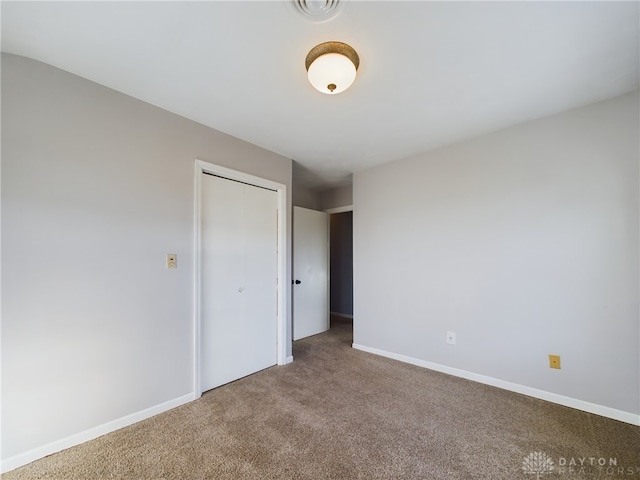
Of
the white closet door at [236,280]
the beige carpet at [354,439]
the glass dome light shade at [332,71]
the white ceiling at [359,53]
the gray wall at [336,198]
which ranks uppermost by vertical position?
the white ceiling at [359,53]

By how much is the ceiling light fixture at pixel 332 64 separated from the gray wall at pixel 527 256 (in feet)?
5.88

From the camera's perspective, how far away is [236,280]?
265 centimetres

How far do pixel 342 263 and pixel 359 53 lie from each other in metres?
4.51

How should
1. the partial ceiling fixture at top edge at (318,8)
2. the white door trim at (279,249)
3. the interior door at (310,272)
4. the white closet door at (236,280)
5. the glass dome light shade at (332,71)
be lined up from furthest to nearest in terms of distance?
1. the interior door at (310,272)
2. the white closet door at (236,280)
3. the white door trim at (279,249)
4. the glass dome light shade at (332,71)
5. the partial ceiling fixture at top edge at (318,8)

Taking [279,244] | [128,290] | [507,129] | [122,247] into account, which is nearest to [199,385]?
[128,290]

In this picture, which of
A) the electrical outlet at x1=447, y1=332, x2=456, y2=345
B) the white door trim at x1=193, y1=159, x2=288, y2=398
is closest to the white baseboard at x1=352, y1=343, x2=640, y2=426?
the electrical outlet at x1=447, y1=332, x2=456, y2=345

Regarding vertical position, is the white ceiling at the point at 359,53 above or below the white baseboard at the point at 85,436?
A: above

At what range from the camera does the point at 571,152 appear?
2.16 metres

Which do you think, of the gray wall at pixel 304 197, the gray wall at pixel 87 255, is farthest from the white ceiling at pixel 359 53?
the gray wall at pixel 304 197

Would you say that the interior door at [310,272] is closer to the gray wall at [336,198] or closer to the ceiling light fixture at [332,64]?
the gray wall at [336,198]

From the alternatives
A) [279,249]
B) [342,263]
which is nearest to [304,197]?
[279,249]

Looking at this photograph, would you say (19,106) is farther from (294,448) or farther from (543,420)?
(543,420)

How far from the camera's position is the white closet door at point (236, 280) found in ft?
7.98

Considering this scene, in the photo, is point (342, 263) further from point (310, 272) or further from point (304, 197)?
point (304, 197)
